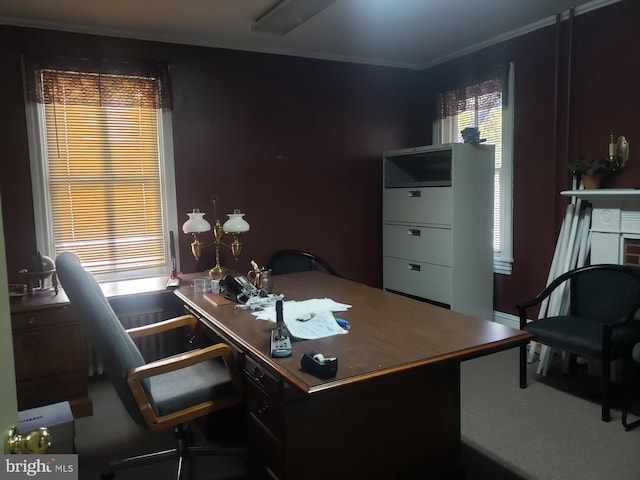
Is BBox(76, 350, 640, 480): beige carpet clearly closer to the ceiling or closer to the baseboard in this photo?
the baseboard

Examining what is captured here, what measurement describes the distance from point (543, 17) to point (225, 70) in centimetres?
235

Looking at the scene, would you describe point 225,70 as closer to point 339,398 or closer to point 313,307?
point 313,307

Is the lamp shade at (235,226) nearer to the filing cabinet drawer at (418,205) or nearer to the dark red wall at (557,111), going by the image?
the filing cabinet drawer at (418,205)

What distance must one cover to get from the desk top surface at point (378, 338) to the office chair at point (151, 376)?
23 centimetres

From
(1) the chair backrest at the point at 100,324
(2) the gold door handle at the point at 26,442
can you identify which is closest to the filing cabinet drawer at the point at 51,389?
(1) the chair backrest at the point at 100,324

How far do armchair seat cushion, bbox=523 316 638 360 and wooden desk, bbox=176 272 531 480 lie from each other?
3.49 ft

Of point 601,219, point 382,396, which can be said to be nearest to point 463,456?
point 382,396

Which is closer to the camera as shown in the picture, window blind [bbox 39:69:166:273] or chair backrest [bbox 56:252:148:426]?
chair backrest [bbox 56:252:148:426]

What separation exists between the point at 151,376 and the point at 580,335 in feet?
7.62

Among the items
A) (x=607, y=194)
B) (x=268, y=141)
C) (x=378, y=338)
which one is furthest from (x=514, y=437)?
(x=268, y=141)

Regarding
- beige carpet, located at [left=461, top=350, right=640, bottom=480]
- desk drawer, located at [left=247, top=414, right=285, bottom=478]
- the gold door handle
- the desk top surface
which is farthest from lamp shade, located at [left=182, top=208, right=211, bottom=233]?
the gold door handle

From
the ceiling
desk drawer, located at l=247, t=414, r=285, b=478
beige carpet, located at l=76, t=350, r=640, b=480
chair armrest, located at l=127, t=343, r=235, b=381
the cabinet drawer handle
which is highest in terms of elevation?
Result: the ceiling

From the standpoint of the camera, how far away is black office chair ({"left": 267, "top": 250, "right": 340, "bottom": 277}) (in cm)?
407

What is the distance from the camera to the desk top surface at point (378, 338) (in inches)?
61.8
